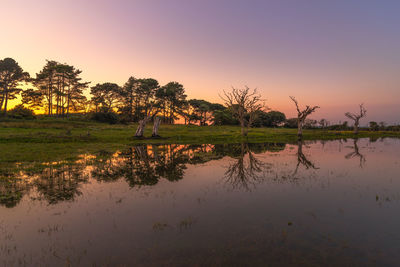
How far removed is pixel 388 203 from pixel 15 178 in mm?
22044

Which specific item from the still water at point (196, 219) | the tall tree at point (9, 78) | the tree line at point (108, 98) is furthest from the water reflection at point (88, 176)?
the tall tree at point (9, 78)

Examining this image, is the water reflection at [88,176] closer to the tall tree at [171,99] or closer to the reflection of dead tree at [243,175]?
the reflection of dead tree at [243,175]

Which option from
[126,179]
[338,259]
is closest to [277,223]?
[338,259]

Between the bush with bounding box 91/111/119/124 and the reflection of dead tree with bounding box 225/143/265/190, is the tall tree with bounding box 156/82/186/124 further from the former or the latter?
the reflection of dead tree with bounding box 225/143/265/190

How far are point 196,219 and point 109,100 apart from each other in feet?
318

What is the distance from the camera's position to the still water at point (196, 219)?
18.9 feet

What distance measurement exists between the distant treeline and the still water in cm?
4497

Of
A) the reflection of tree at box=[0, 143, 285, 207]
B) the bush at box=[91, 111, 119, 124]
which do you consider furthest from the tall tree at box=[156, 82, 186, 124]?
the reflection of tree at box=[0, 143, 285, 207]

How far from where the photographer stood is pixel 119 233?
23.2 feet

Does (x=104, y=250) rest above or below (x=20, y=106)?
below

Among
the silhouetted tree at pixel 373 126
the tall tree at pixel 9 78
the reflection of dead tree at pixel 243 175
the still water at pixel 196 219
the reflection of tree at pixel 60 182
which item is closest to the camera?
the still water at pixel 196 219

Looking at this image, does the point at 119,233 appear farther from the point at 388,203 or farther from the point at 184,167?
the point at 388,203

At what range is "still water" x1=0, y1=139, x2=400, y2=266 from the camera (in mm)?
5758

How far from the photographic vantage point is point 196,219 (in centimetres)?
818
